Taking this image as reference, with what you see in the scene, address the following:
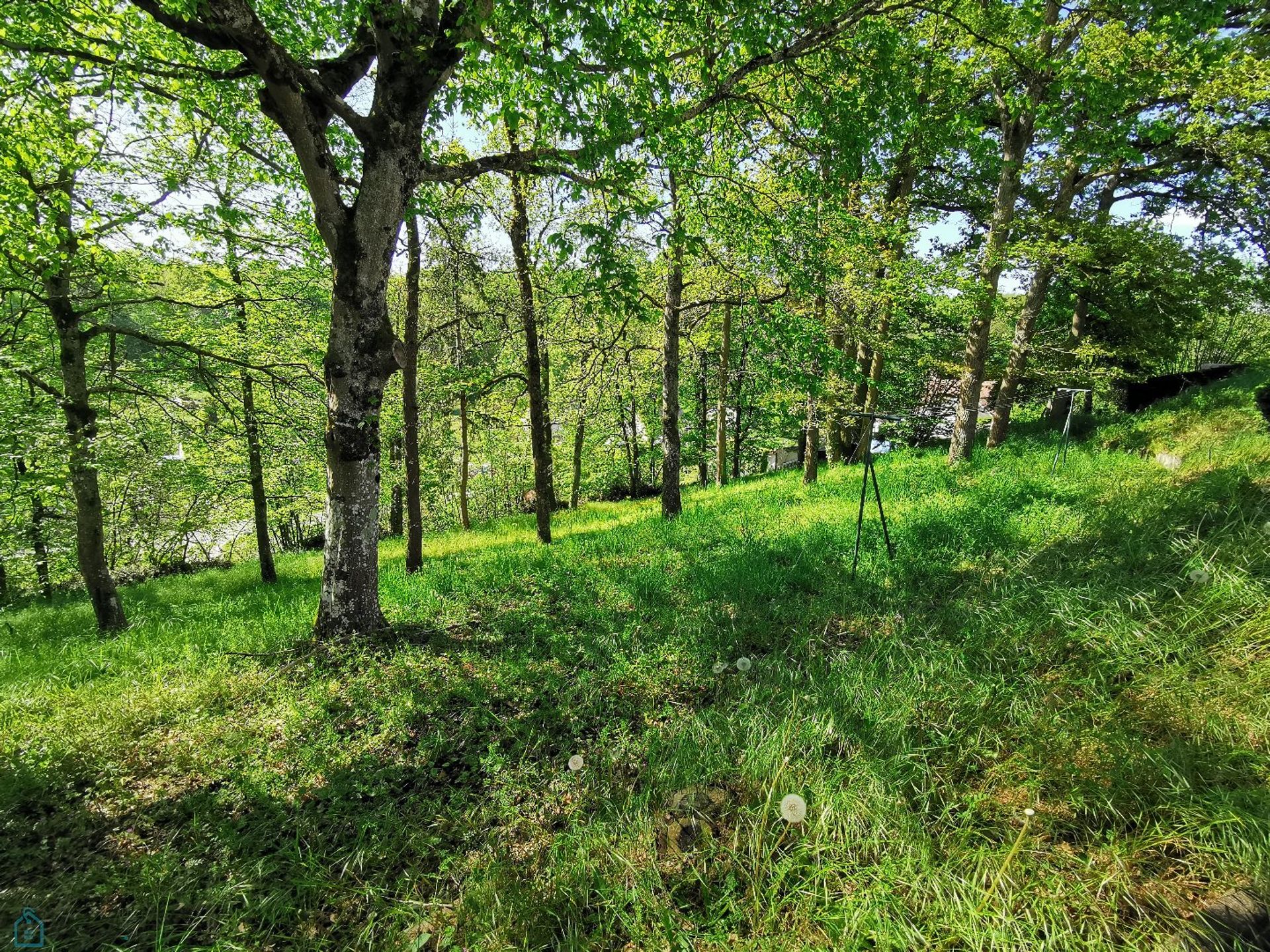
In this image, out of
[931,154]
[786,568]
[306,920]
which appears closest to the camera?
[306,920]

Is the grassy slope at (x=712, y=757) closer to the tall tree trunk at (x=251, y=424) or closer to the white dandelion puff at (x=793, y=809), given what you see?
the white dandelion puff at (x=793, y=809)

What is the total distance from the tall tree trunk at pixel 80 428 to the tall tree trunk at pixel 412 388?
3.88 meters

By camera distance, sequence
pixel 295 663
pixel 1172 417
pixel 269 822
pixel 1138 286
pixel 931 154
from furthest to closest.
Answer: pixel 1138 286
pixel 1172 417
pixel 931 154
pixel 295 663
pixel 269 822

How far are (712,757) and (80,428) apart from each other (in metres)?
9.01

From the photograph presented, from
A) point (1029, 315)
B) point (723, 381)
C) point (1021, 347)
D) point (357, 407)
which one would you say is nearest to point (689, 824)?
point (357, 407)

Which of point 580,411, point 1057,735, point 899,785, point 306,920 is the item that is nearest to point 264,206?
point 580,411

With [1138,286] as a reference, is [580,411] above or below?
below

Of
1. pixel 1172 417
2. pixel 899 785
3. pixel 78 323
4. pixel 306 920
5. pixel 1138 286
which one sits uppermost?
pixel 1138 286

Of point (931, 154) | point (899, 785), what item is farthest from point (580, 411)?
point (899, 785)

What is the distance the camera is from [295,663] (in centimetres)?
451

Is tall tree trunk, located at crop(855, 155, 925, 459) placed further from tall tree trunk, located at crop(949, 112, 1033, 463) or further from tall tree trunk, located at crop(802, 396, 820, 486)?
tall tree trunk, located at crop(949, 112, 1033, 463)

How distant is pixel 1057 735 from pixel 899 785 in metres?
0.98

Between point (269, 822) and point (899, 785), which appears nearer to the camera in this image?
point (899, 785)

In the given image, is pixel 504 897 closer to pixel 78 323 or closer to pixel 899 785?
pixel 899 785
